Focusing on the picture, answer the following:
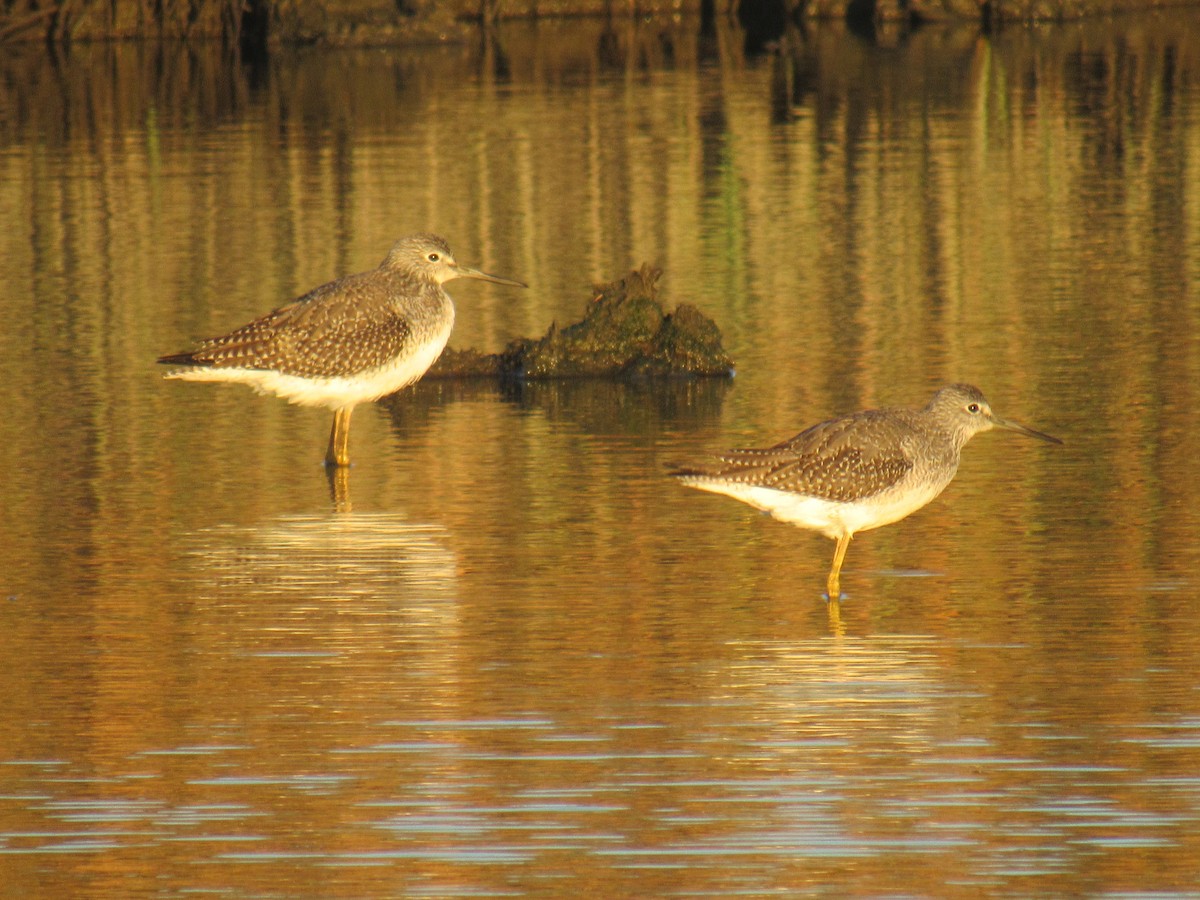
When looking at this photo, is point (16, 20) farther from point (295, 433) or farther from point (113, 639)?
point (113, 639)

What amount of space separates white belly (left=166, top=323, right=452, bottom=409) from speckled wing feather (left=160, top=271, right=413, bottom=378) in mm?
42

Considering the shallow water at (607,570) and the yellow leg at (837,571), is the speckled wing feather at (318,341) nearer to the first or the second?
the shallow water at (607,570)

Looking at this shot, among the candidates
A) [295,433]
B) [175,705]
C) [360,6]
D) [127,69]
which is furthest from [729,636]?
[360,6]

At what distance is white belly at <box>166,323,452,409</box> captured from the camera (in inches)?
526

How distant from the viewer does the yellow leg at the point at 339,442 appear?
13.2 m

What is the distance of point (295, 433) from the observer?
1427 cm

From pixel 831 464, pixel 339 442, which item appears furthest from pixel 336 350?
pixel 831 464

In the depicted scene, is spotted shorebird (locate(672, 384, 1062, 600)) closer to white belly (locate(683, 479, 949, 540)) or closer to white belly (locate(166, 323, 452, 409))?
white belly (locate(683, 479, 949, 540))

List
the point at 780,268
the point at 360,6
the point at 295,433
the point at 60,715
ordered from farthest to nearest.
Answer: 1. the point at 360,6
2. the point at 780,268
3. the point at 295,433
4. the point at 60,715

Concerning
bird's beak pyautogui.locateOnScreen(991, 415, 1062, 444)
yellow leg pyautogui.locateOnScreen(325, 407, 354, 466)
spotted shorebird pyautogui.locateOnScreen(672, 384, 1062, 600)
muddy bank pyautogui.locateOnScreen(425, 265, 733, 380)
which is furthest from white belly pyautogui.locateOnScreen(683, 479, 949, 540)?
muddy bank pyautogui.locateOnScreen(425, 265, 733, 380)

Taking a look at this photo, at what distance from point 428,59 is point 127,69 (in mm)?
5079

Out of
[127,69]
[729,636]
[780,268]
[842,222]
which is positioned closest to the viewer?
[729,636]

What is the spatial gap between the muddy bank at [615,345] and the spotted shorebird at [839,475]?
4.84 metres

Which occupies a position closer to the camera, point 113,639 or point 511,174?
point 113,639
